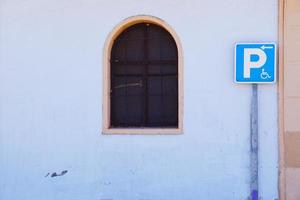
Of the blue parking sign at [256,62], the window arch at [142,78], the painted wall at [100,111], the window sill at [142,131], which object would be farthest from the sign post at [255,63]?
the window sill at [142,131]

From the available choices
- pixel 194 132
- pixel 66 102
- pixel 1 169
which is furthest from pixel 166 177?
pixel 1 169

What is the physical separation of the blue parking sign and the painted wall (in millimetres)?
167

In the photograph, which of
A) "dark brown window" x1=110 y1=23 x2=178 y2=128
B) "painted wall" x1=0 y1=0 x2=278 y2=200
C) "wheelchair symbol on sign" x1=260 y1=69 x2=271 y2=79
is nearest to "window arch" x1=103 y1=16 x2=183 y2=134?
"dark brown window" x1=110 y1=23 x2=178 y2=128

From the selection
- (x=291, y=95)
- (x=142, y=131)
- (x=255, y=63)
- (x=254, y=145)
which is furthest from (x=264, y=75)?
(x=142, y=131)

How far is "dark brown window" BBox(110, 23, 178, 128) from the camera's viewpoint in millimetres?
8023

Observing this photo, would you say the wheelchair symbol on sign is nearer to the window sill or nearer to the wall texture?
the wall texture

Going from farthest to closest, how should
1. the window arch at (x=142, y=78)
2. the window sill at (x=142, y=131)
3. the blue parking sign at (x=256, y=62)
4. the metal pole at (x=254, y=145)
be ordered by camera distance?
the window arch at (x=142, y=78) → the window sill at (x=142, y=131) → the metal pole at (x=254, y=145) → the blue parking sign at (x=256, y=62)

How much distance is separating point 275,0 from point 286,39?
0.55 metres

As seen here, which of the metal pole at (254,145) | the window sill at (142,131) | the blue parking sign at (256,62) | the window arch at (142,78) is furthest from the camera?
the window arch at (142,78)

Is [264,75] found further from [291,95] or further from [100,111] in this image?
[100,111]

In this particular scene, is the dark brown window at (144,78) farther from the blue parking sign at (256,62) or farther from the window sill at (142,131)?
the blue parking sign at (256,62)

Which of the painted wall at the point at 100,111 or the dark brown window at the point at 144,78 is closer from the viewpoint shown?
the painted wall at the point at 100,111

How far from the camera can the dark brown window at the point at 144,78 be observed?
26.3ft

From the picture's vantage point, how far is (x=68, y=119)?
7965 mm
